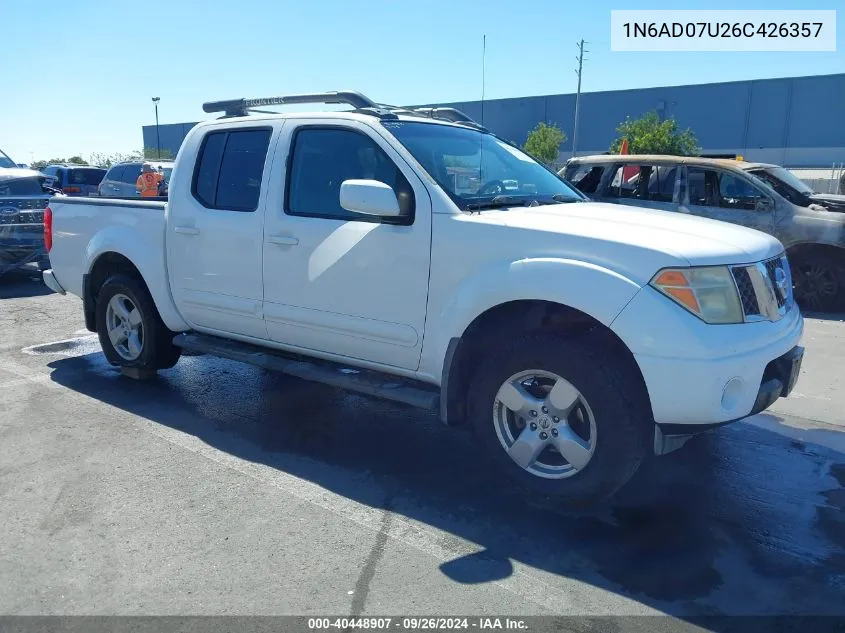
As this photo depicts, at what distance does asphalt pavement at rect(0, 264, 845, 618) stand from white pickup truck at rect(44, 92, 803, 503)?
0.42m

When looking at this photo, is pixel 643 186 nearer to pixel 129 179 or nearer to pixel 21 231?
pixel 21 231

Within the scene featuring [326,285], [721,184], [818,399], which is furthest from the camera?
[721,184]

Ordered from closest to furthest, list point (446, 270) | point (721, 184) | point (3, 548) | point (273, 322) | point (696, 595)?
1. point (696, 595)
2. point (3, 548)
3. point (446, 270)
4. point (273, 322)
5. point (721, 184)

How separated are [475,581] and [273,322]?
229cm

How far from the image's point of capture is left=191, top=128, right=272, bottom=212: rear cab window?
479 centimetres

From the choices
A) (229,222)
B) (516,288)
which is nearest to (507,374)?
(516,288)

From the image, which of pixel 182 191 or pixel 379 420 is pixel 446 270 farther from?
pixel 182 191

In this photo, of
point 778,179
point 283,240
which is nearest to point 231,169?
point 283,240

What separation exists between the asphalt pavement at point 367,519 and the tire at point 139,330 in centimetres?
36

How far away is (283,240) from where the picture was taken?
4473 millimetres

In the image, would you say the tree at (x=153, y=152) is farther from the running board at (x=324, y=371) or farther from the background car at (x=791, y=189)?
the running board at (x=324, y=371)

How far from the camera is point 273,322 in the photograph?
4.67 metres

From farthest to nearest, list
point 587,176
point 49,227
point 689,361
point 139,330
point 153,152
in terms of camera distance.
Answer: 1. point 153,152
2. point 587,176
3. point 49,227
4. point 139,330
5. point 689,361

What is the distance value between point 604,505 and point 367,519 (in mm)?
1213
